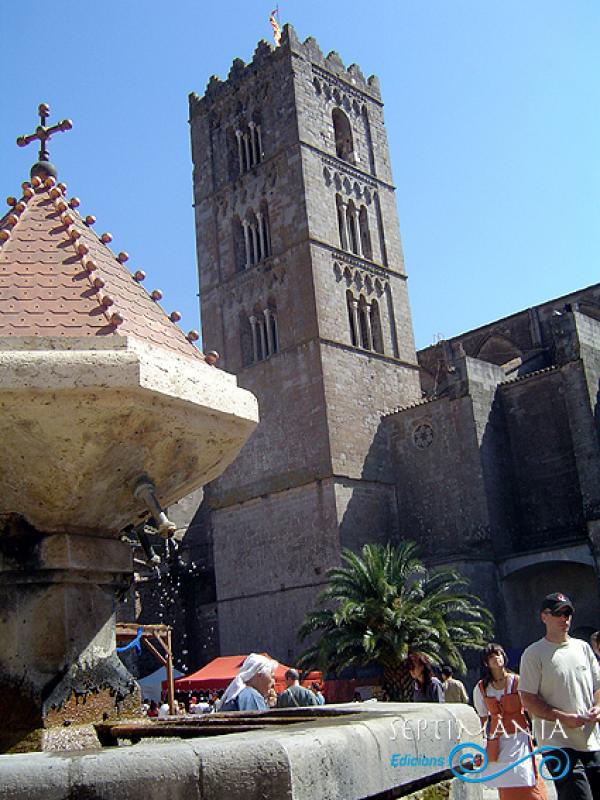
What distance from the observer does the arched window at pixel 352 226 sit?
29091 millimetres

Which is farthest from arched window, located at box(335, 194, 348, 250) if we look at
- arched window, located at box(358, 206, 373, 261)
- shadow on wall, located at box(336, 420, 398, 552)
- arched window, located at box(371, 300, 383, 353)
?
shadow on wall, located at box(336, 420, 398, 552)

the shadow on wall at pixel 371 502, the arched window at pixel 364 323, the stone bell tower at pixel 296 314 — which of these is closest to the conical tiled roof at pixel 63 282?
the stone bell tower at pixel 296 314

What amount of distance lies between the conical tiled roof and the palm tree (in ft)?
45.3

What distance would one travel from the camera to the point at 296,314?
26750 mm

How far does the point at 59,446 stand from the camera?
144 inches

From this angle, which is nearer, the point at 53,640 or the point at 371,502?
the point at 53,640

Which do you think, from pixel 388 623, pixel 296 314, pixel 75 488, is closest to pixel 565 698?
pixel 75 488

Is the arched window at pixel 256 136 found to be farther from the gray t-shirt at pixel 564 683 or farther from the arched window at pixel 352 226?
the gray t-shirt at pixel 564 683

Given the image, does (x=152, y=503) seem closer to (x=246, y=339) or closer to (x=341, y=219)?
(x=246, y=339)

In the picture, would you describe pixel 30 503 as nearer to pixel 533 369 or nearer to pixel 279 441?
pixel 279 441

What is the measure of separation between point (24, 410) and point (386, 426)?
23576 mm

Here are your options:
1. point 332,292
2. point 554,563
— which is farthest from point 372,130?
point 554,563

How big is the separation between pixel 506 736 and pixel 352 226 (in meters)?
26.3

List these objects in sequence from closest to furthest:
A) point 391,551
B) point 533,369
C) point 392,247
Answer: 1. point 391,551
2. point 533,369
3. point 392,247
